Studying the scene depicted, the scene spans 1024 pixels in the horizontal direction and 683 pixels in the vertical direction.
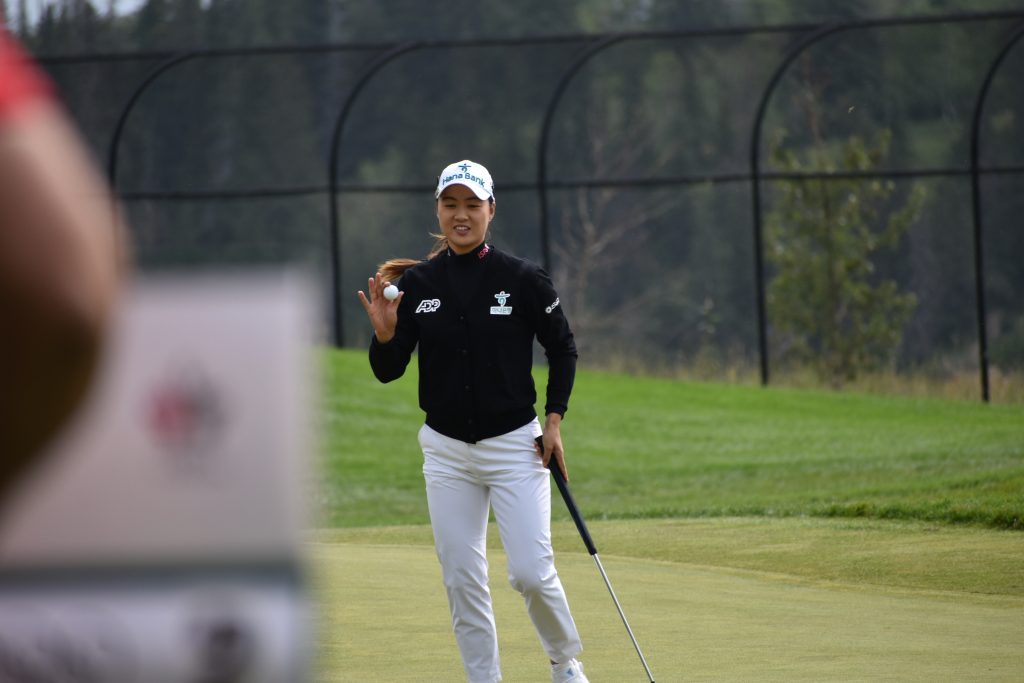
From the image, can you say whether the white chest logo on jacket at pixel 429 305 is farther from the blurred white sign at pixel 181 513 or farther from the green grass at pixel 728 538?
the blurred white sign at pixel 181 513

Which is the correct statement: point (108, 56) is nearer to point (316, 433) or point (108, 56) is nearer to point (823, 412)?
point (823, 412)

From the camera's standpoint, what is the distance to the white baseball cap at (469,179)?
19.7ft

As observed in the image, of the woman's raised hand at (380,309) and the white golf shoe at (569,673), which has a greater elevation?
the woman's raised hand at (380,309)

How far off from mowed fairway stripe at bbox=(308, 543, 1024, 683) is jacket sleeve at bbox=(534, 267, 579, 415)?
1062mm

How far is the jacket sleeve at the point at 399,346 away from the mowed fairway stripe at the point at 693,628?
0.94 m

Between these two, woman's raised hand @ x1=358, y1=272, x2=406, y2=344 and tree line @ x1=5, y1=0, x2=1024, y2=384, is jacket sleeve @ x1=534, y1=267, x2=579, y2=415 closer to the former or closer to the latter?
woman's raised hand @ x1=358, y1=272, x2=406, y2=344

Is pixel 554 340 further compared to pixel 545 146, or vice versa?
pixel 545 146

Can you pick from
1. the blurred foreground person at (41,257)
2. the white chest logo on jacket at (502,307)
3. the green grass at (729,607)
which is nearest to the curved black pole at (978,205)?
the green grass at (729,607)

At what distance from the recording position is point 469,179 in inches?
238

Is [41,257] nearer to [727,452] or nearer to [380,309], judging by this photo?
[380,309]

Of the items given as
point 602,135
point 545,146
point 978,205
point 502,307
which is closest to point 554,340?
point 502,307

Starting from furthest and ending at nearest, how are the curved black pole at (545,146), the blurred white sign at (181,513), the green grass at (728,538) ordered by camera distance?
the curved black pole at (545,146)
the green grass at (728,538)
the blurred white sign at (181,513)

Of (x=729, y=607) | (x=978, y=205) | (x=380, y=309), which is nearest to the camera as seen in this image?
(x=380, y=309)

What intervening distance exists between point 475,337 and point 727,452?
1138 cm
